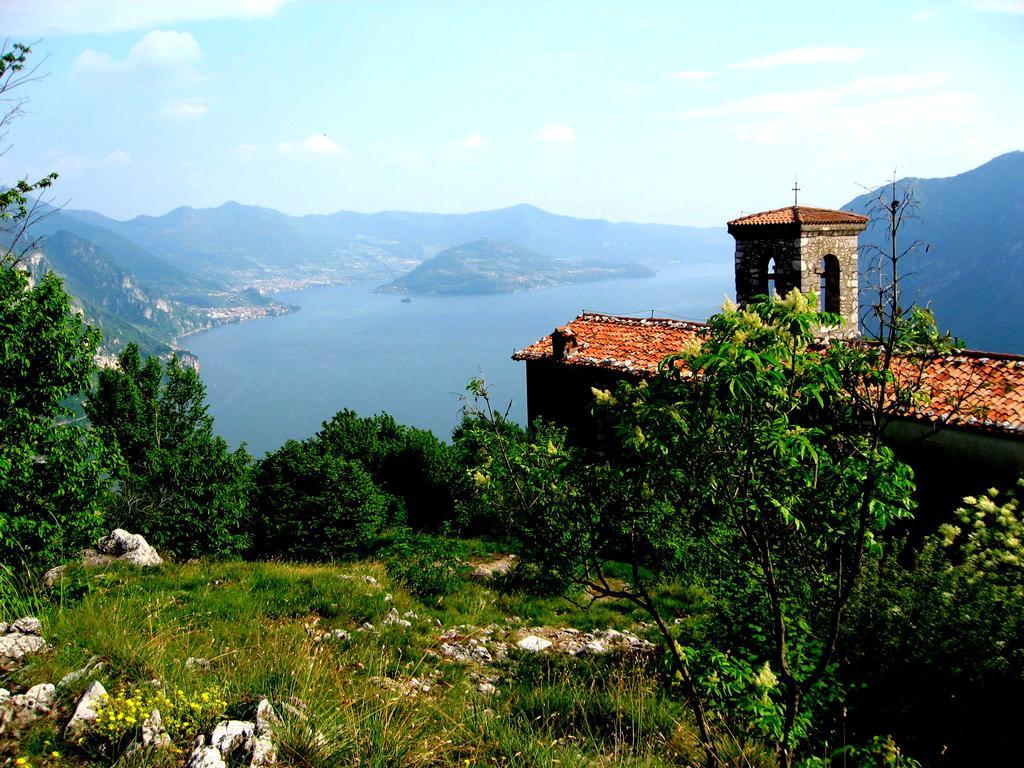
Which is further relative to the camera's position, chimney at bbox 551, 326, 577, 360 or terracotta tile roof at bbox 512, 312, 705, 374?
chimney at bbox 551, 326, 577, 360

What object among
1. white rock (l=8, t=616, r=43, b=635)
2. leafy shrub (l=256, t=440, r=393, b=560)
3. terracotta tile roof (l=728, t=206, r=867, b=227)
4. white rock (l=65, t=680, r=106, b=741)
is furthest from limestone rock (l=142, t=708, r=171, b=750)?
terracotta tile roof (l=728, t=206, r=867, b=227)

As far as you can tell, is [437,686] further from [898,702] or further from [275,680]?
[898,702]

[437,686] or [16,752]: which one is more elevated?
[16,752]

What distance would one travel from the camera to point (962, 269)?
13750cm

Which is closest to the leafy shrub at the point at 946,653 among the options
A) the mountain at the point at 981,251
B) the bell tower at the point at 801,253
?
the bell tower at the point at 801,253

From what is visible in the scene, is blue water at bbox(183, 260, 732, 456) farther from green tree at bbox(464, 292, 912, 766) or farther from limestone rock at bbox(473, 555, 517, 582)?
green tree at bbox(464, 292, 912, 766)

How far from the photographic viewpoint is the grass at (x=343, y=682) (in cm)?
430

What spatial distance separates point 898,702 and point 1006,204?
192 meters

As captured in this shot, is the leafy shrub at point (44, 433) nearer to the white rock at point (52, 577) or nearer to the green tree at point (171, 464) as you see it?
the green tree at point (171, 464)

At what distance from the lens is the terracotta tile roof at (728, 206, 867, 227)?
1755cm

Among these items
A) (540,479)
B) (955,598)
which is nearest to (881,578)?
(955,598)

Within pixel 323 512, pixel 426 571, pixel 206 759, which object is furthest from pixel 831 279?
pixel 206 759

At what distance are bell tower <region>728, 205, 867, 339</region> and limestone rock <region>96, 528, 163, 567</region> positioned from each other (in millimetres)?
14273

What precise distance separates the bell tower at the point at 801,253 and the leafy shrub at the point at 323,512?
11144mm
